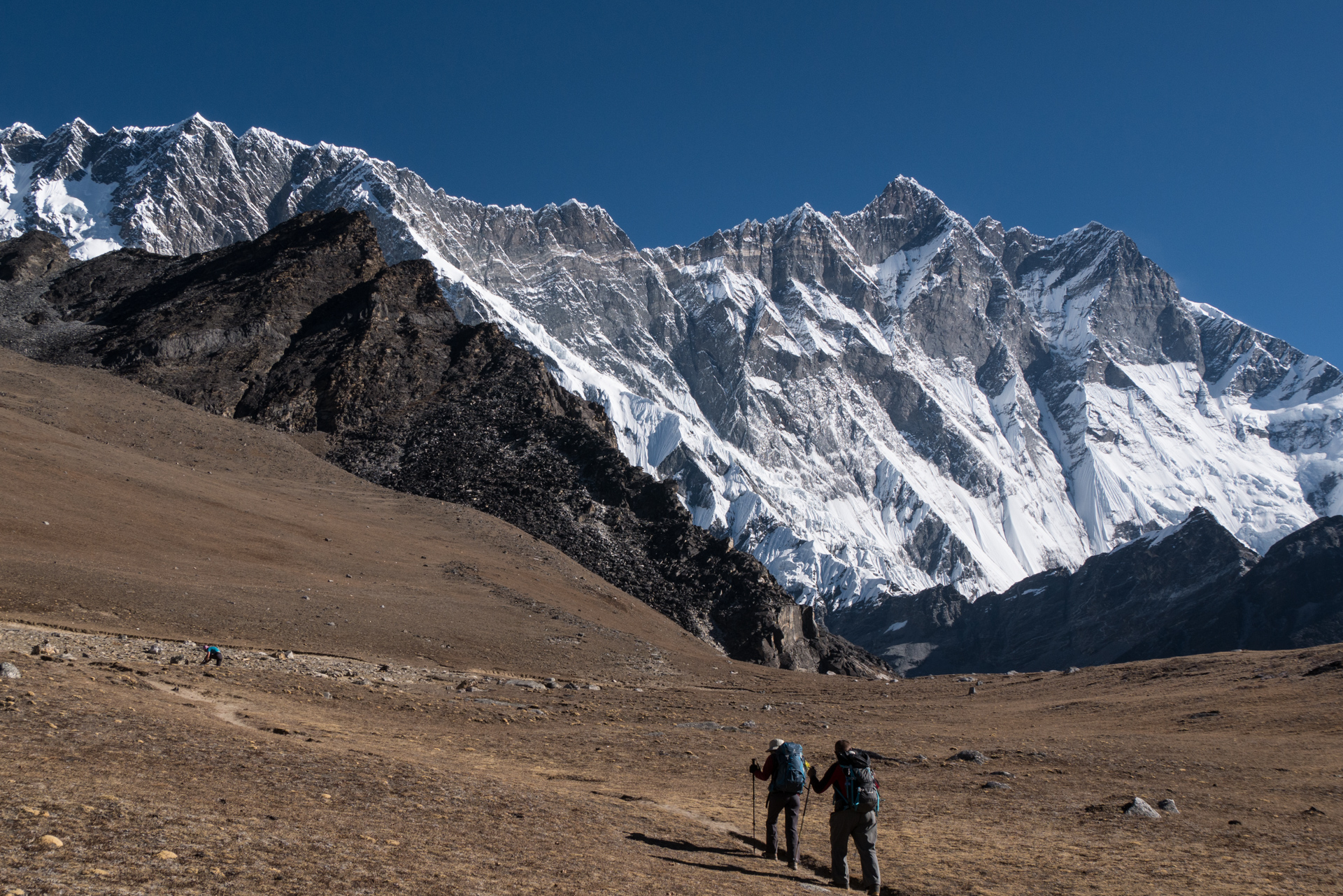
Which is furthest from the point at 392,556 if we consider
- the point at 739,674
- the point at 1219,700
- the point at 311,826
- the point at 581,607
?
the point at 311,826

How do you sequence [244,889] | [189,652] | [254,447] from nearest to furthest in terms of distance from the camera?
[244,889], [189,652], [254,447]

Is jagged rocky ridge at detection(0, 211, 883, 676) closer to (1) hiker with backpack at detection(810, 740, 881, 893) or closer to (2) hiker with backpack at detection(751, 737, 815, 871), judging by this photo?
(2) hiker with backpack at detection(751, 737, 815, 871)

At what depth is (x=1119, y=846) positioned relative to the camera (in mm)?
17016

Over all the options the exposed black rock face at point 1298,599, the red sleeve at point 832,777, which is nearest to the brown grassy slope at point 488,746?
the red sleeve at point 832,777

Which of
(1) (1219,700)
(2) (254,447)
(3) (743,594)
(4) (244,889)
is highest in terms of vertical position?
(2) (254,447)

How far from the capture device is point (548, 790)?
1814 cm

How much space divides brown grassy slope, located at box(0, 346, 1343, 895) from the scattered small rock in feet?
1.85

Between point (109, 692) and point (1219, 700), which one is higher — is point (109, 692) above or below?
below

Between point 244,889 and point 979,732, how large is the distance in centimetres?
3089

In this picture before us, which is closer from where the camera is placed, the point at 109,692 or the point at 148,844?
the point at 148,844

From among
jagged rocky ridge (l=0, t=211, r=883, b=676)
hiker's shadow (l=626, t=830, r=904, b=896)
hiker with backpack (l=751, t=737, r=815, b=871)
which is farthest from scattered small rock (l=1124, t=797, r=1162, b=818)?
jagged rocky ridge (l=0, t=211, r=883, b=676)

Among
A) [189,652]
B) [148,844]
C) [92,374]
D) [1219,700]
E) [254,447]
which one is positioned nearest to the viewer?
[148,844]

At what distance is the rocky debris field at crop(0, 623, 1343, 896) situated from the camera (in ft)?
36.9

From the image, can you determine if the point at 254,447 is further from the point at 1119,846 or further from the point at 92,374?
the point at 1119,846
